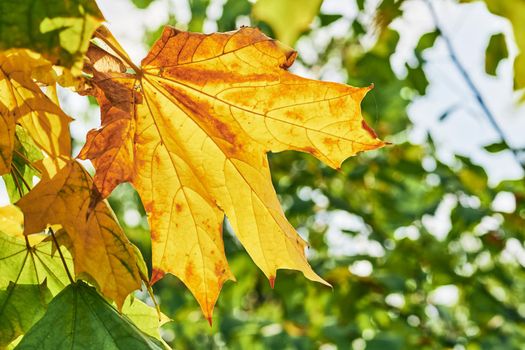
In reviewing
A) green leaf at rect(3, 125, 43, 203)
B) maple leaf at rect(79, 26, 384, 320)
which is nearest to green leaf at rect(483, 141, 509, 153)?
maple leaf at rect(79, 26, 384, 320)

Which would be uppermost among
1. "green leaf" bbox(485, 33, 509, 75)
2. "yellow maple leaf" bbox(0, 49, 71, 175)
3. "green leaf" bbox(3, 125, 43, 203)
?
"yellow maple leaf" bbox(0, 49, 71, 175)

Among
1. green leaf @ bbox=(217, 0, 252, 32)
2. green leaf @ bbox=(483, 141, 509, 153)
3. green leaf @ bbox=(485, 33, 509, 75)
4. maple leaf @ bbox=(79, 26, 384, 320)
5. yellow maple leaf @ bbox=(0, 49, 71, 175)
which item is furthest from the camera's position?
green leaf @ bbox=(483, 141, 509, 153)

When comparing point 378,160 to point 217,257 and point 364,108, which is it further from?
point 217,257

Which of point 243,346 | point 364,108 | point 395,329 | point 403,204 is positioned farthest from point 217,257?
point 403,204

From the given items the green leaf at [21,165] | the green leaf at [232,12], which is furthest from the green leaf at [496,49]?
the green leaf at [232,12]

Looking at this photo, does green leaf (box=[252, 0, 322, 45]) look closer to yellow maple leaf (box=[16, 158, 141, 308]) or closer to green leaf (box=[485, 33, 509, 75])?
yellow maple leaf (box=[16, 158, 141, 308])

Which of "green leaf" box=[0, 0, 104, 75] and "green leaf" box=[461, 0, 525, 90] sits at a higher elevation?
"green leaf" box=[0, 0, 104, 75]

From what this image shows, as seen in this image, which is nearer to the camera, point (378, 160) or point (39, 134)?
point (39, 134)

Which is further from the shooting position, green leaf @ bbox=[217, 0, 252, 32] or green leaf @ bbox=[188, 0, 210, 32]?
green leaf @ bbox=[188, 0, 210, 32]

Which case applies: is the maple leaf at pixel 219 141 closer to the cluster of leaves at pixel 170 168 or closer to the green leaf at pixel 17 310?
the cluster of leaves at pixel 170 168
